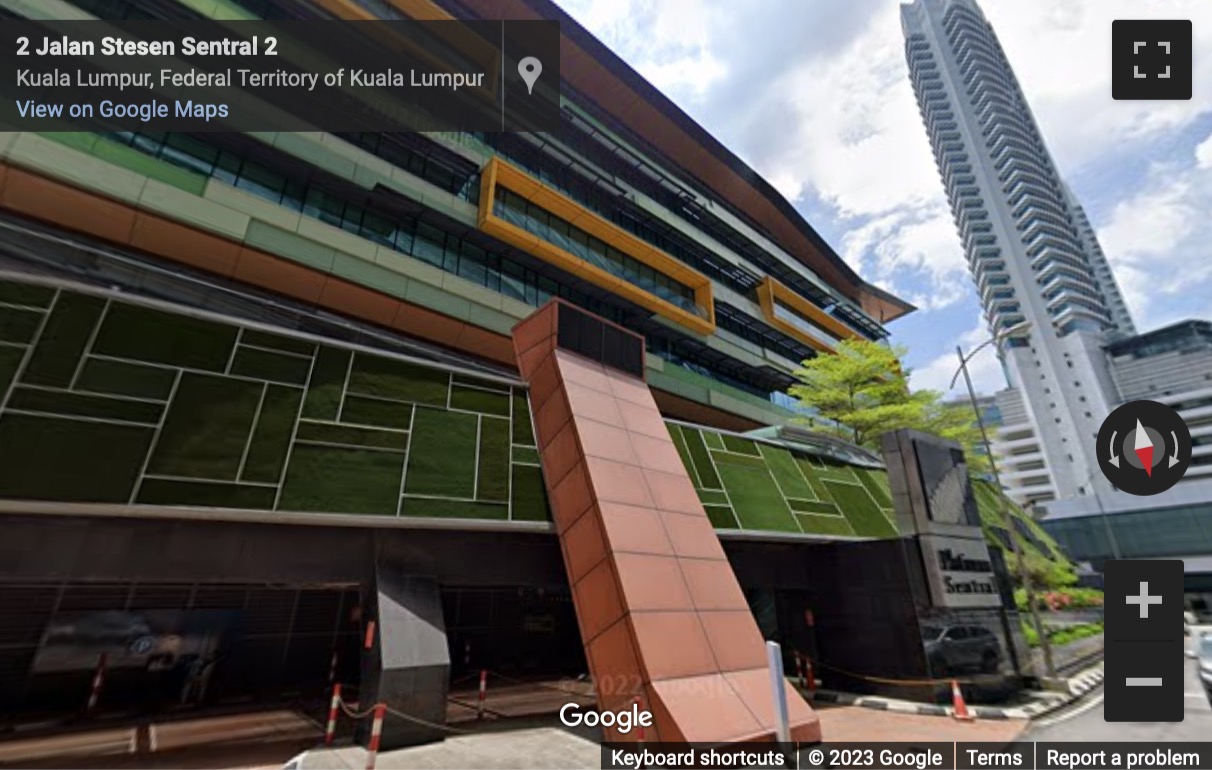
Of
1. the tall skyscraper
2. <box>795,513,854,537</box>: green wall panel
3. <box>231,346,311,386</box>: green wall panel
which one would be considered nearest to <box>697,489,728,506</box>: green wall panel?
<box>795,513,854,537</box>: green wall panel

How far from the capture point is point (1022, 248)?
345ft

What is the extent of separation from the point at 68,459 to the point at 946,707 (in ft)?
55.4

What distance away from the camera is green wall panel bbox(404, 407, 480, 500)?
10305 mm

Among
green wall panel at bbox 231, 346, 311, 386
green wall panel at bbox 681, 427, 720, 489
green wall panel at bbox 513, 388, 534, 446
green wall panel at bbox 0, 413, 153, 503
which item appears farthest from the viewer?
green wall panel at bbox 681, 427, 720, 489

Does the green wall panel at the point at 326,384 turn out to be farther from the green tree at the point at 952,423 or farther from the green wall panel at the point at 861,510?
the green tree at the point at 952,423

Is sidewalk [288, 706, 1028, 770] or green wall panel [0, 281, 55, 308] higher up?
green wall panel [0, 281, 55, 308]

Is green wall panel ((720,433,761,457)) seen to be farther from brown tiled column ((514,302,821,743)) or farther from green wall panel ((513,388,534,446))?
green wall panel ((513,388,534,446))

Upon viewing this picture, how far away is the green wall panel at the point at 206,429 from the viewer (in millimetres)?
8391

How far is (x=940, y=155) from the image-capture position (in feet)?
414

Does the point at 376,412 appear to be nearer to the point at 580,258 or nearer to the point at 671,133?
the point at 580,258

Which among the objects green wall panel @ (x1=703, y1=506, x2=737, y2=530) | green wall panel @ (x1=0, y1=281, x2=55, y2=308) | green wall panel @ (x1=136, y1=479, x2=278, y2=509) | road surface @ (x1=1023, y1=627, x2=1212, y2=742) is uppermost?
green wall panel @ (x1=0, y1=281, x2=55, y2=308)

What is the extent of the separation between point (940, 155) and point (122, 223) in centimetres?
15764

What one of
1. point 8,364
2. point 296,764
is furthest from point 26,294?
point 296,764

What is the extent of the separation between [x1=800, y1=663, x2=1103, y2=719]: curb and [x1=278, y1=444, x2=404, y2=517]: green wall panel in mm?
11297
